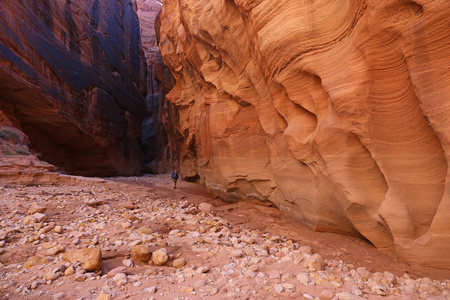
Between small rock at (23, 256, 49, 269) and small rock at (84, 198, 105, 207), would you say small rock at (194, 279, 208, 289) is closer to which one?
small rock at (23, 256, 49, 269)

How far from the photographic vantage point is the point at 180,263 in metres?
3.41

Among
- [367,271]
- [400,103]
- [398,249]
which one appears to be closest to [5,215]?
[367,271]

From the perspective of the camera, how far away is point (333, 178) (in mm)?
4883

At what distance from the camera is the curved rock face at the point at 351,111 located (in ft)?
11.2

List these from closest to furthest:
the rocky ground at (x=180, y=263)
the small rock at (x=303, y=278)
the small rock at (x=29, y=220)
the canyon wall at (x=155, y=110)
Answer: the rocky ground at (x=180, y=263) → the small rock at (x=303, y=278) → the small rock at (x=29, y=220) → the canyon wall at (x=155, y=110)

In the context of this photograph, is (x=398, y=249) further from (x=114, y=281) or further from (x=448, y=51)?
(x=114, y=281)

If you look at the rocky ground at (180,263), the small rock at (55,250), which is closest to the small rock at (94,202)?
the rocky ground at (180,263)

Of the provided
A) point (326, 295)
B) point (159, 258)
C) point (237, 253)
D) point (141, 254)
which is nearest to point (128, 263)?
point (141, 254)

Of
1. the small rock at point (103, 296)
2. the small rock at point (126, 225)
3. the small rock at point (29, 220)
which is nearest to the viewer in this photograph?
the small rock at point (103, 296)

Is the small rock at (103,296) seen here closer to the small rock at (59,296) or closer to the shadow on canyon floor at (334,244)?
the small rock at (59,296)

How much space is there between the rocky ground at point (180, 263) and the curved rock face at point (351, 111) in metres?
0.68

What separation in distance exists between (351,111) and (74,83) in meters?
19.6

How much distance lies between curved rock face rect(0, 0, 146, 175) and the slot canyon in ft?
19.8

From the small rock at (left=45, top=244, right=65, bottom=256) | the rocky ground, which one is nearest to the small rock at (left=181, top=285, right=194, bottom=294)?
the rocky ground
